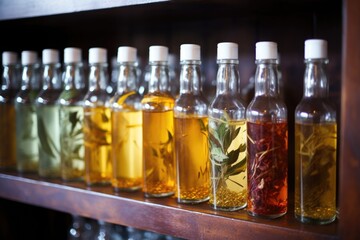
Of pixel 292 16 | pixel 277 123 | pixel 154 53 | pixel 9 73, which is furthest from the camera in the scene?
pixel 9 73

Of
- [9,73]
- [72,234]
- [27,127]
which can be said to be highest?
[9,73]

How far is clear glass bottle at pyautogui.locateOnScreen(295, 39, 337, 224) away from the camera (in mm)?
554

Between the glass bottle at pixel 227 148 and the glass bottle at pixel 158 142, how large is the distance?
0.09m

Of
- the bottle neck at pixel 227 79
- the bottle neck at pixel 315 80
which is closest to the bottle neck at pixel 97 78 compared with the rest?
the bottle neck at pixel 227 79

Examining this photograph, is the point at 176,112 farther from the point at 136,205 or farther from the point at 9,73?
the point at 9,73

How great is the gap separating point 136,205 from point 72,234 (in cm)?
33

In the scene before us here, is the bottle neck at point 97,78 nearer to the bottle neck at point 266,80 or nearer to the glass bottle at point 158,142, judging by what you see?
the glass bottle at point 158,142

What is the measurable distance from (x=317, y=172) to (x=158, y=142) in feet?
0.80

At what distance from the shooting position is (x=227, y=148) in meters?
0.61

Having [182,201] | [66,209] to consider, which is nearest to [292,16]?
[182,201]

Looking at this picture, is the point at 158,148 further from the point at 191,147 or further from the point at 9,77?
the point at 9,77

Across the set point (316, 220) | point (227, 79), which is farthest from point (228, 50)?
point (316, 220)

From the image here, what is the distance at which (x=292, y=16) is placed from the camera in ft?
2.60

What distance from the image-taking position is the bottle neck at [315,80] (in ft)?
1.86
